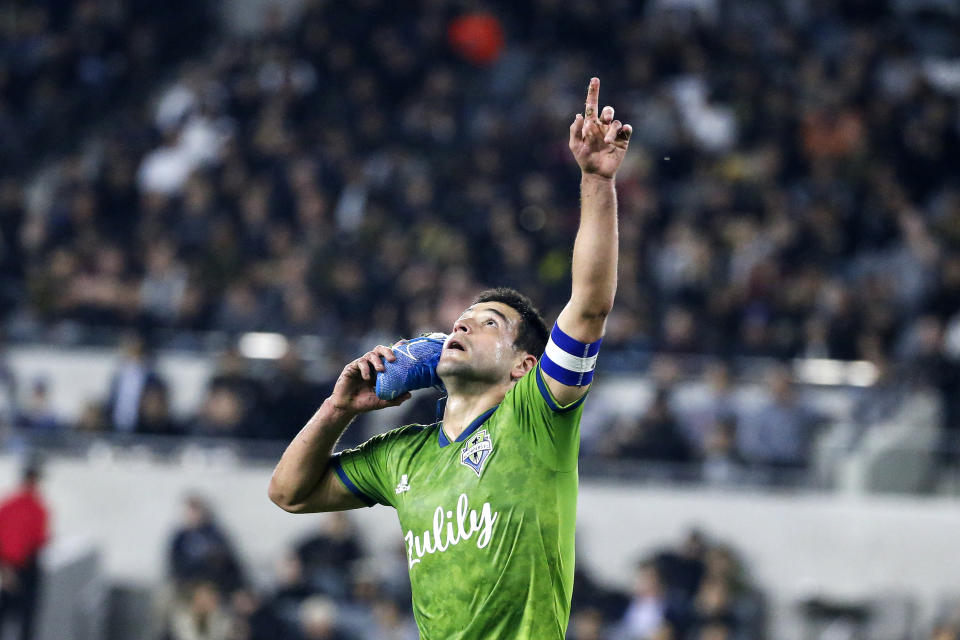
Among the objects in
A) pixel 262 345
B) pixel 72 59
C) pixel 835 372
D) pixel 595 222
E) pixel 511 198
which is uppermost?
pixel 72 59

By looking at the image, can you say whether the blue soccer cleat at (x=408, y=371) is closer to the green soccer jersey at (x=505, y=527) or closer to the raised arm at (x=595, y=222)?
the green soccer jersey at (x=505, y=527)

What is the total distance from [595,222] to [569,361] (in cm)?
39

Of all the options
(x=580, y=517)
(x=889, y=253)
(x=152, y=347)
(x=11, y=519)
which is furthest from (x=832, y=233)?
(x=11, y=519)

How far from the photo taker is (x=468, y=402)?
454 centimetres

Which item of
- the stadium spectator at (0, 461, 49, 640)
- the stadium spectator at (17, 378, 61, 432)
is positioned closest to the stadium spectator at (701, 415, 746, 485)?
the stadium spectator at (0, 461, 49, 640)

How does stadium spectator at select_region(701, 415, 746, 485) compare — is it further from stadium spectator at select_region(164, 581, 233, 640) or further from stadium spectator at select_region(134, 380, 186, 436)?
stadium spectator at select_region(134, 380, 186, 436)

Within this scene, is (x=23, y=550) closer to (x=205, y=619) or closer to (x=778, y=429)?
(x=205, y=619)

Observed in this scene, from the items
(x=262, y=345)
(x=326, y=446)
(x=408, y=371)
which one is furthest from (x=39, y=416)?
(x=408, y=371)

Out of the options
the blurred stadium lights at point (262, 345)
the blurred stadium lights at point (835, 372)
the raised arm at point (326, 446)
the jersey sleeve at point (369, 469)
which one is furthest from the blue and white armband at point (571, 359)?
the blurred stadium lights at point (262, 345)

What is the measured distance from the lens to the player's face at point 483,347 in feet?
14.6

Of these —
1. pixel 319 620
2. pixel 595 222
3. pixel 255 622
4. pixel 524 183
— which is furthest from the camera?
pixel 524 183

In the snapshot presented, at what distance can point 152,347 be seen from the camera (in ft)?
43.7

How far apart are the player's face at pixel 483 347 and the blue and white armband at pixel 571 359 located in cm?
47

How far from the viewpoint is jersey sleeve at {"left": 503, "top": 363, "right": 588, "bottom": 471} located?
13.5ft
